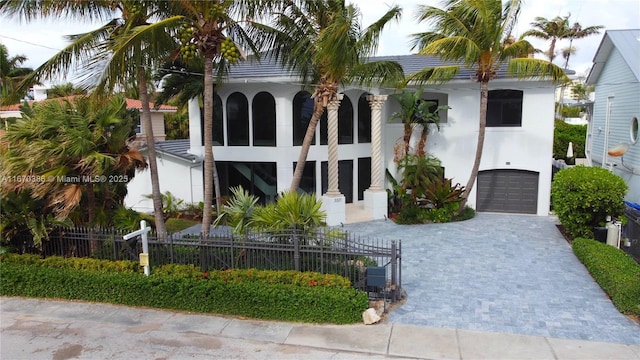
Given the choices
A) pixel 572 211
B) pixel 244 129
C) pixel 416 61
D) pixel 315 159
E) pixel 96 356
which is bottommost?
pixel 96 356

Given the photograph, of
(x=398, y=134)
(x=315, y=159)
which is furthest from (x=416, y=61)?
(x=315, y=159)

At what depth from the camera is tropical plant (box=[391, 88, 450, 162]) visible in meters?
17.3

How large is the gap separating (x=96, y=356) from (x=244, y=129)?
11.3 meters

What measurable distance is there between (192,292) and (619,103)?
1740cm

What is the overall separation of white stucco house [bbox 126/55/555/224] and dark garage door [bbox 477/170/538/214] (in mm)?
36

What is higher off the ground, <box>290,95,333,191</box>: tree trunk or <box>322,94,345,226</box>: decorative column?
<box>290,95,333,191</box>: tree trunk

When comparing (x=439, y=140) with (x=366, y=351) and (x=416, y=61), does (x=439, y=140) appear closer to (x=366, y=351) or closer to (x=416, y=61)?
(x=416, y=61)

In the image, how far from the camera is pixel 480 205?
1858 centimetres

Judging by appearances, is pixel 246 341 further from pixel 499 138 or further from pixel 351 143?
pixel 499 138

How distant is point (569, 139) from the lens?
3150 cm

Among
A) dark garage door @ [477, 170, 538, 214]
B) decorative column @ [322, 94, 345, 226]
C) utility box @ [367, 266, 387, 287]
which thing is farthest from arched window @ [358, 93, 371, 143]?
utility box @ [367, 266, 387, 287]

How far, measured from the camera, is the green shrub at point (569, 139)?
31.5 m

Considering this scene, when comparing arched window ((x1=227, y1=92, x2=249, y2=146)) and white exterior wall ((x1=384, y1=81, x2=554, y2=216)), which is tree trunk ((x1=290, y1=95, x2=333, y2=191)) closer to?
arched window ((x1=227, y1=92, x2=249, y2=146))

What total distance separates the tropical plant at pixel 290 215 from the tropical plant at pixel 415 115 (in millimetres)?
8477
